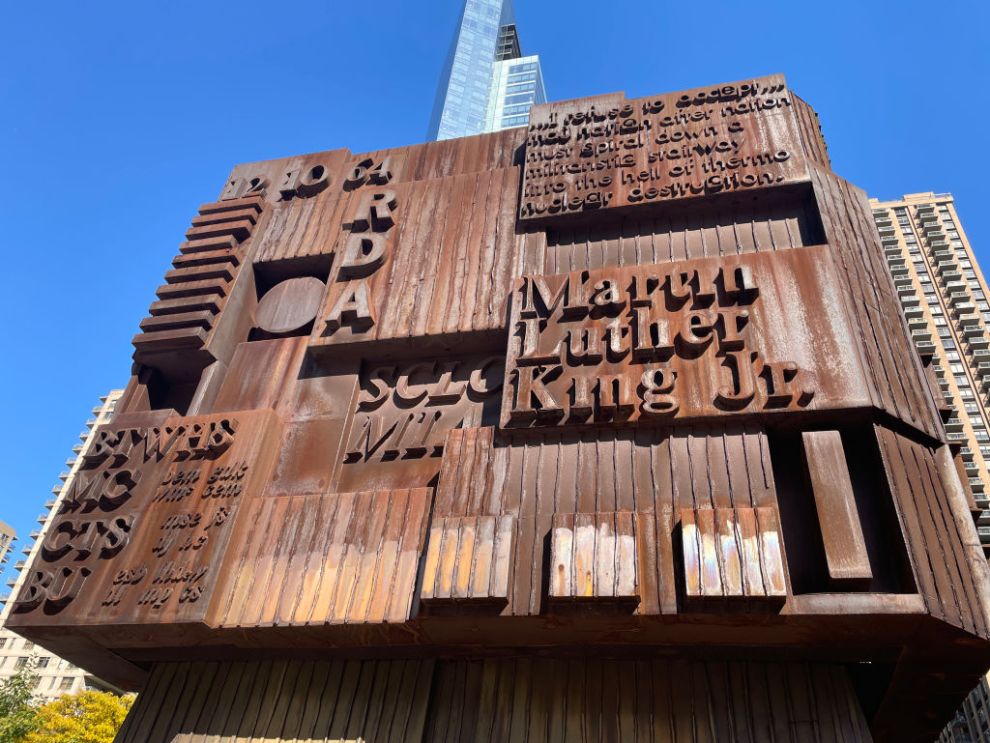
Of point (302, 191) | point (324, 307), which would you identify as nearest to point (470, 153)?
point (302, 191)

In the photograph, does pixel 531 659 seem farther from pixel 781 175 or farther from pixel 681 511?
pixel 781 175

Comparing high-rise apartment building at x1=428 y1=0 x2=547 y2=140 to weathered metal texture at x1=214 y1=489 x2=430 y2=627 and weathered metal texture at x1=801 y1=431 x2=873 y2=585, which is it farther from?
weathered metal texture at x1=801 y1=431 x2=873 y2=585

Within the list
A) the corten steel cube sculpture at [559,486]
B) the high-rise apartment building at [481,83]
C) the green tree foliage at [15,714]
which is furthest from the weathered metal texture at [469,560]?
the high-rise apartment building at [481,83]

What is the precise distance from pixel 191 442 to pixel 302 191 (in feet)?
23.2

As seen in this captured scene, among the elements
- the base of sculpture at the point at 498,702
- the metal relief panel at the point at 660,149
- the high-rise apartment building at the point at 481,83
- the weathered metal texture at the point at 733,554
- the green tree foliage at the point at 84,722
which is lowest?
the base of sculpture at the point at 498,702

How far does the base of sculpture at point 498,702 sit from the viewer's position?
300 inches

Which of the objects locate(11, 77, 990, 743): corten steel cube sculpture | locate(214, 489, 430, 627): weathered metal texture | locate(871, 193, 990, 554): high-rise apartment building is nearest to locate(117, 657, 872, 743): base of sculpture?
locate(11, 77, 990, 743): corten steel cube sculpture

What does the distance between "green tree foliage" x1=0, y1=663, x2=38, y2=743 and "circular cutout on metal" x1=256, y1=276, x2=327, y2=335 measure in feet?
78.1

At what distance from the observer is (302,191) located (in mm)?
15805

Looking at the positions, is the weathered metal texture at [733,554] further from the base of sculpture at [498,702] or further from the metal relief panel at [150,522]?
the metal relief panel at [150,522]

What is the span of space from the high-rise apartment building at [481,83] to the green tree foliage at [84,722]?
174ft

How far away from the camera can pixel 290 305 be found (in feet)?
44.9

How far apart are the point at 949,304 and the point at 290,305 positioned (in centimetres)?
6431

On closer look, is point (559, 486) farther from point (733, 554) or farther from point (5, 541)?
point (5, 541)
